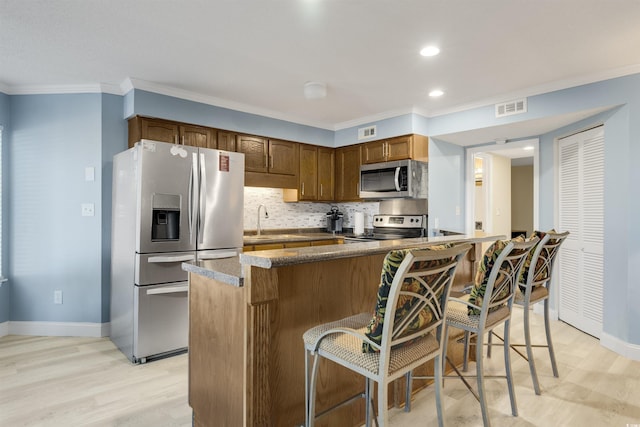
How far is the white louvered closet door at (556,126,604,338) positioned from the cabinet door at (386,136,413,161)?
1692mm

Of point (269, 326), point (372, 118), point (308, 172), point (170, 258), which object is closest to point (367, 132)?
point (372, 118)

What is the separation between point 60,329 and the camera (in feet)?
11.6

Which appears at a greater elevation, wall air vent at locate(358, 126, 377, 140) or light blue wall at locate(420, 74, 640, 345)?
wall air vent at locate(358, 126, 377, 140)

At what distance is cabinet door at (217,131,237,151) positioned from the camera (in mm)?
4047

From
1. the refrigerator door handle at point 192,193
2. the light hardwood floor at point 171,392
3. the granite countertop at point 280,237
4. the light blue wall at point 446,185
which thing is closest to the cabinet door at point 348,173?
the granite countertop at point 280,237

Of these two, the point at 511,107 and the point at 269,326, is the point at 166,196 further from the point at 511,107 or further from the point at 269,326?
the point at 511,107

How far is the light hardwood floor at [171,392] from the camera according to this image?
2061mm

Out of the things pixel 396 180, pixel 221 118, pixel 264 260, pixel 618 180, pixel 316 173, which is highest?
pixel 221 118

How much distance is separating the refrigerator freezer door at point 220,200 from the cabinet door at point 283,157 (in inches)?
43.5

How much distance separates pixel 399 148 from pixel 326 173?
3.86ft

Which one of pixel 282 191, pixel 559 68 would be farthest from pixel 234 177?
pixel 559 68

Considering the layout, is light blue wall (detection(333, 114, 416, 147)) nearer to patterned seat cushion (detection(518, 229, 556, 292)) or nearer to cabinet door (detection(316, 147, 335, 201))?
cabinet door (detection(316, 147, 335, 201))

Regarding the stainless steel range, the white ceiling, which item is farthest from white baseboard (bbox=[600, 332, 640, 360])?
the white ceiling

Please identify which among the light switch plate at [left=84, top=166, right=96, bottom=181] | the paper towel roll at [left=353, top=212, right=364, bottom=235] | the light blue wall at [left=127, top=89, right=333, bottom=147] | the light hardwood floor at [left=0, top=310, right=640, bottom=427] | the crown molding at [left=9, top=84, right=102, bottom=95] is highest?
the crown molding at [left=9, top=84, right=102, bottom=95]
